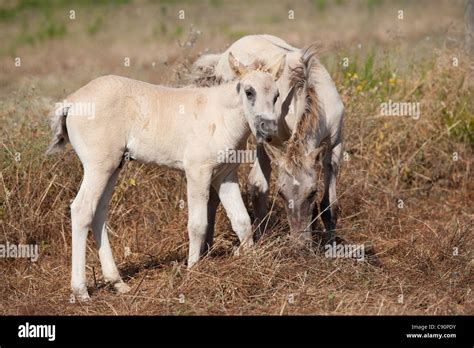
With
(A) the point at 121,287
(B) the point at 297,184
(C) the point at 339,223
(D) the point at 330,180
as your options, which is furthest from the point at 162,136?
(C) the point at 339,223

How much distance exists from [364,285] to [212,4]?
59.9 feet

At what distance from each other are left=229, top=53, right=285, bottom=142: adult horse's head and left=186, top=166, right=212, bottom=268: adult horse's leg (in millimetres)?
646

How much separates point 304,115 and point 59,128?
2.26 metres

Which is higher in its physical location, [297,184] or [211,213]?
[297,184]

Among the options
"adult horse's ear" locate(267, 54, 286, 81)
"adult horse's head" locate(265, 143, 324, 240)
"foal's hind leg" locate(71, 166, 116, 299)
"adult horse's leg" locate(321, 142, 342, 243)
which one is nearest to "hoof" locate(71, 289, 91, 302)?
"foal's hind leg" locate(71, 166, 116, 299)

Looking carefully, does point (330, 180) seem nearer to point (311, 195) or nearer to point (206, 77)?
point (311, 195)

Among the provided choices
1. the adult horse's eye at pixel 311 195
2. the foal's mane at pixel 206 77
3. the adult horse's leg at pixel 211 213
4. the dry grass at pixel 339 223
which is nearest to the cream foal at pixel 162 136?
the dry grass at pixel 339 223

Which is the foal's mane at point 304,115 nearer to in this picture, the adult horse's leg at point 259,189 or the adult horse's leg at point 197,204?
the adult horse's leg at point 197,204

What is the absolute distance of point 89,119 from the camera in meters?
6.89

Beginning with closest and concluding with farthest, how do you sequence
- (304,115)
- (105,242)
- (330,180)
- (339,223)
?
(105,242) < (304,115) < (330,180) < (339,223)

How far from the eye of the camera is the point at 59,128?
7.09 m

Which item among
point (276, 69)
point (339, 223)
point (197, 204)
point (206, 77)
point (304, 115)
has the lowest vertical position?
point (339, 223)

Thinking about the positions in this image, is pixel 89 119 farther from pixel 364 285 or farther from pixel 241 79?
pixel 364 285

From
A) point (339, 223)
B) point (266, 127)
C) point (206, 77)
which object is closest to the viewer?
point (266, 127)
